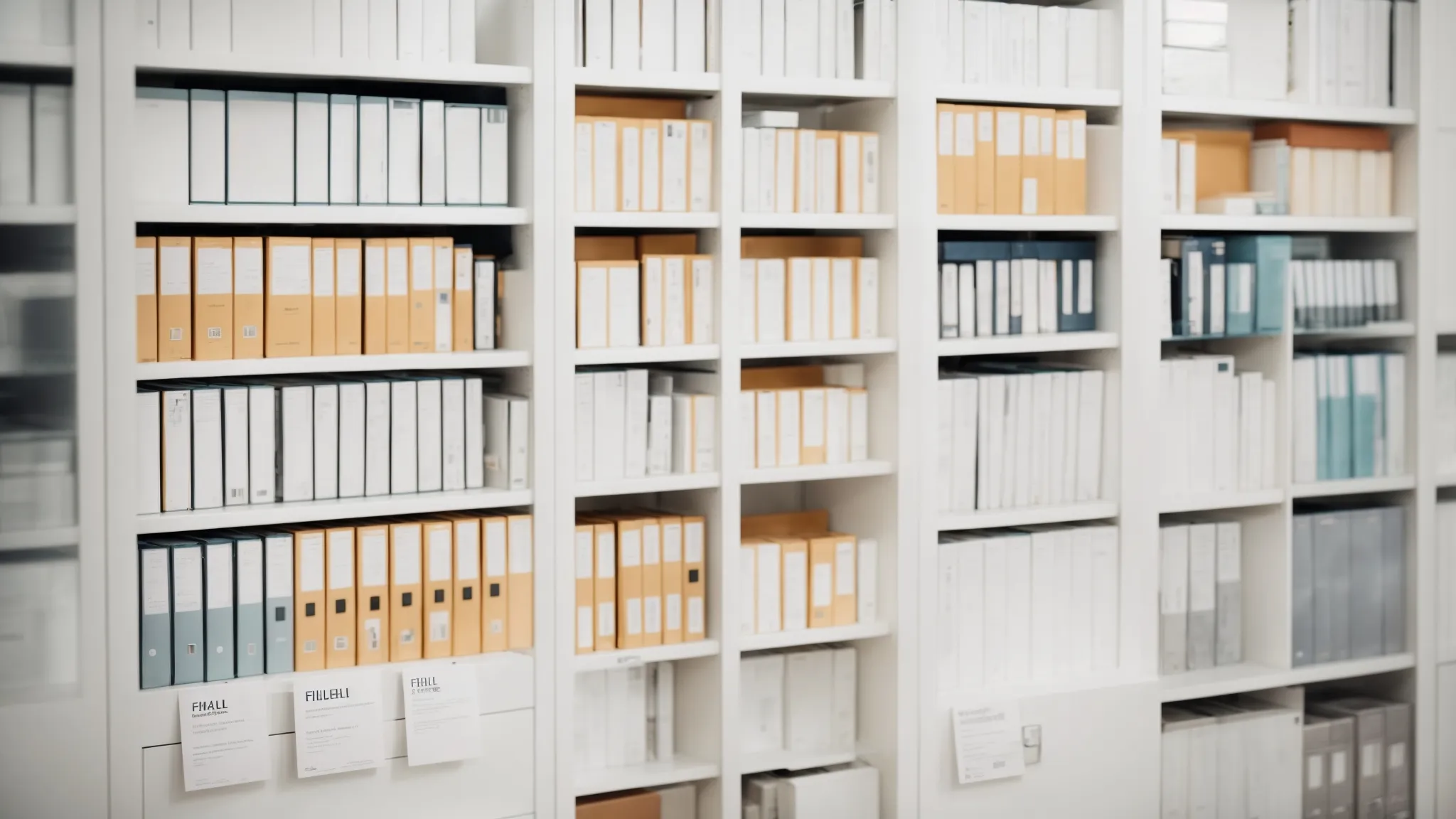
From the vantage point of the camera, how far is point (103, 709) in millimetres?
2729

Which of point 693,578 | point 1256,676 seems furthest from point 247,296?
point 1256,676

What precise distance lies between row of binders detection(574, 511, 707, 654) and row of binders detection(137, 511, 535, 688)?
0.47ft

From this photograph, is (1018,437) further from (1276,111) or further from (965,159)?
(1276,111)

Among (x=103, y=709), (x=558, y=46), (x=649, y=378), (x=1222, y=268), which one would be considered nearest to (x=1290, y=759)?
(x=1222, y=268)

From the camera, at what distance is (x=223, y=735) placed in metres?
2.81

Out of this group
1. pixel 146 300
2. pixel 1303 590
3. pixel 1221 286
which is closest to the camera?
pixel 146 300

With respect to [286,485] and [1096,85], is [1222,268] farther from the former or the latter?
[286,485]

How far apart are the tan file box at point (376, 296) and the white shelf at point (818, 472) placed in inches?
33.6

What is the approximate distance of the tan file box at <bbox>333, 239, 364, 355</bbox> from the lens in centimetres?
296

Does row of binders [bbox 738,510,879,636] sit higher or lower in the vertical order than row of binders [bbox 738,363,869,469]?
lower

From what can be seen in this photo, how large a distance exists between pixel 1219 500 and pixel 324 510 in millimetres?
2214

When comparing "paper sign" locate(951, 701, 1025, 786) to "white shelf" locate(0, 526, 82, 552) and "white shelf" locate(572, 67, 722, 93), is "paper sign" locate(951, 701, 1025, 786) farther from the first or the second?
"white shelf" locate(0, 526, 82, 552)

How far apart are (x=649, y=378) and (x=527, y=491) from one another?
1.63ft

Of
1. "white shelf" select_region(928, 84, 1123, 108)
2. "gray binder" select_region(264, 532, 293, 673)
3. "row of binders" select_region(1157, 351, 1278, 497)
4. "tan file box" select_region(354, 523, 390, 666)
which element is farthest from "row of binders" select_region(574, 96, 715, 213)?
"row of binders" select_region(1157, 351, 1278, 497)
